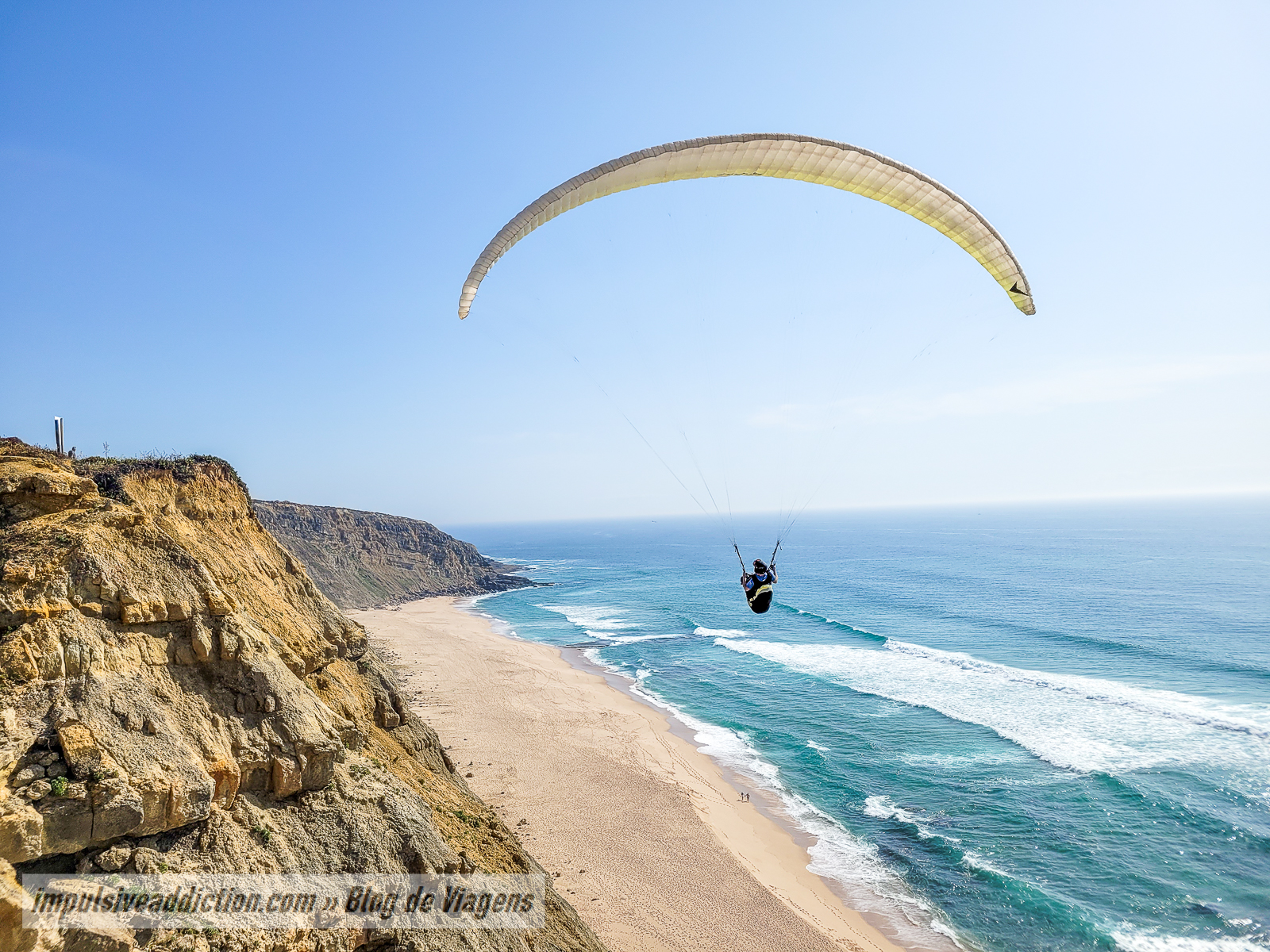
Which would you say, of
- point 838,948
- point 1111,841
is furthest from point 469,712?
point 1111,841

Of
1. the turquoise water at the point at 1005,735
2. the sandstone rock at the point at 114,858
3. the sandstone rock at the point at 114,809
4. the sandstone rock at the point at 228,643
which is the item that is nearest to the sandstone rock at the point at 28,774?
the sandstone rock at the point at 114,809

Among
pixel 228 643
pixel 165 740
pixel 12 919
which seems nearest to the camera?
pixel 12 919

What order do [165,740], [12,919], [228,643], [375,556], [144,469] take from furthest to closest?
[375,556] → [144,469] → [228,643] → [165,740] → [12,919]

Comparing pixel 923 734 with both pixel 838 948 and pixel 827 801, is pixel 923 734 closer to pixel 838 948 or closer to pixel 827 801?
pixel 827 801

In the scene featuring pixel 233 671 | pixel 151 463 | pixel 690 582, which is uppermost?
pixel 151 463

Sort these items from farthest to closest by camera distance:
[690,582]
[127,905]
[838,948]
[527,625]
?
[690,582], [527,625], [838,948], [127,905]

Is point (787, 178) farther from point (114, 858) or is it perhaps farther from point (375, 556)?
point (375, 556)

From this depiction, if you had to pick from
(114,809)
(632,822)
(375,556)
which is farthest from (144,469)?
A: (375,556)

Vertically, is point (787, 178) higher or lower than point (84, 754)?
higher
